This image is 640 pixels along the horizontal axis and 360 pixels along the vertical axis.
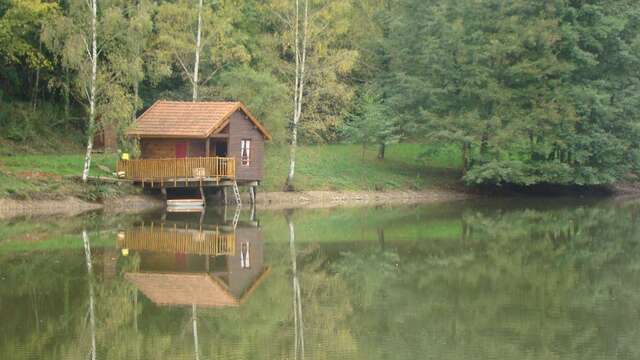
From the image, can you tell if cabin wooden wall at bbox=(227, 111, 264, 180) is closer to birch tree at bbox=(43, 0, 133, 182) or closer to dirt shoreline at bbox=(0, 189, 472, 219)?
dirt shoreline at bbox=(0, 189, 472, 219)

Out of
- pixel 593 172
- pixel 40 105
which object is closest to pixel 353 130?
pixel 593 172

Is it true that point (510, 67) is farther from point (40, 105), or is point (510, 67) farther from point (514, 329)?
point (514, 329)

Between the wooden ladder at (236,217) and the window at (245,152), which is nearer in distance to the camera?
the wooden ladder at (236,217)

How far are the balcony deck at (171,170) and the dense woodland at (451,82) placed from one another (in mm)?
5719

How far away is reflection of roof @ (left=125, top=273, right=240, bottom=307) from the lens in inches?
891

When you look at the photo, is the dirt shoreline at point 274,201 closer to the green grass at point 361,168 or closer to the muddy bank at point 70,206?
the muddy bank at point 70,206

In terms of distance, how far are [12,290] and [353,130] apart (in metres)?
33.0

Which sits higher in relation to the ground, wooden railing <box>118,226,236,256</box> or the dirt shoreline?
wooden railing <box>118,226,236,256</box>

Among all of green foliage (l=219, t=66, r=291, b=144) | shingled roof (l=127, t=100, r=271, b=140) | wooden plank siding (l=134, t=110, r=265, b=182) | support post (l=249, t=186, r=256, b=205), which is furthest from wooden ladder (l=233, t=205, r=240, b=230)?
green foliage (l=219, t=66, r=291, b=144)

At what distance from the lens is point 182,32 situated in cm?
4969

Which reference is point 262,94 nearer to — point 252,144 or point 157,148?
point 252,144

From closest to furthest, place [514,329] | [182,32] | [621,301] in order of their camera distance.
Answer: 1. [514,329]
2. [621,301]
3. [182,32]

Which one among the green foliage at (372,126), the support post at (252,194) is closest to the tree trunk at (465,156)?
the green foliage at (372,126)

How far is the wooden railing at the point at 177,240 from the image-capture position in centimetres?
3072
